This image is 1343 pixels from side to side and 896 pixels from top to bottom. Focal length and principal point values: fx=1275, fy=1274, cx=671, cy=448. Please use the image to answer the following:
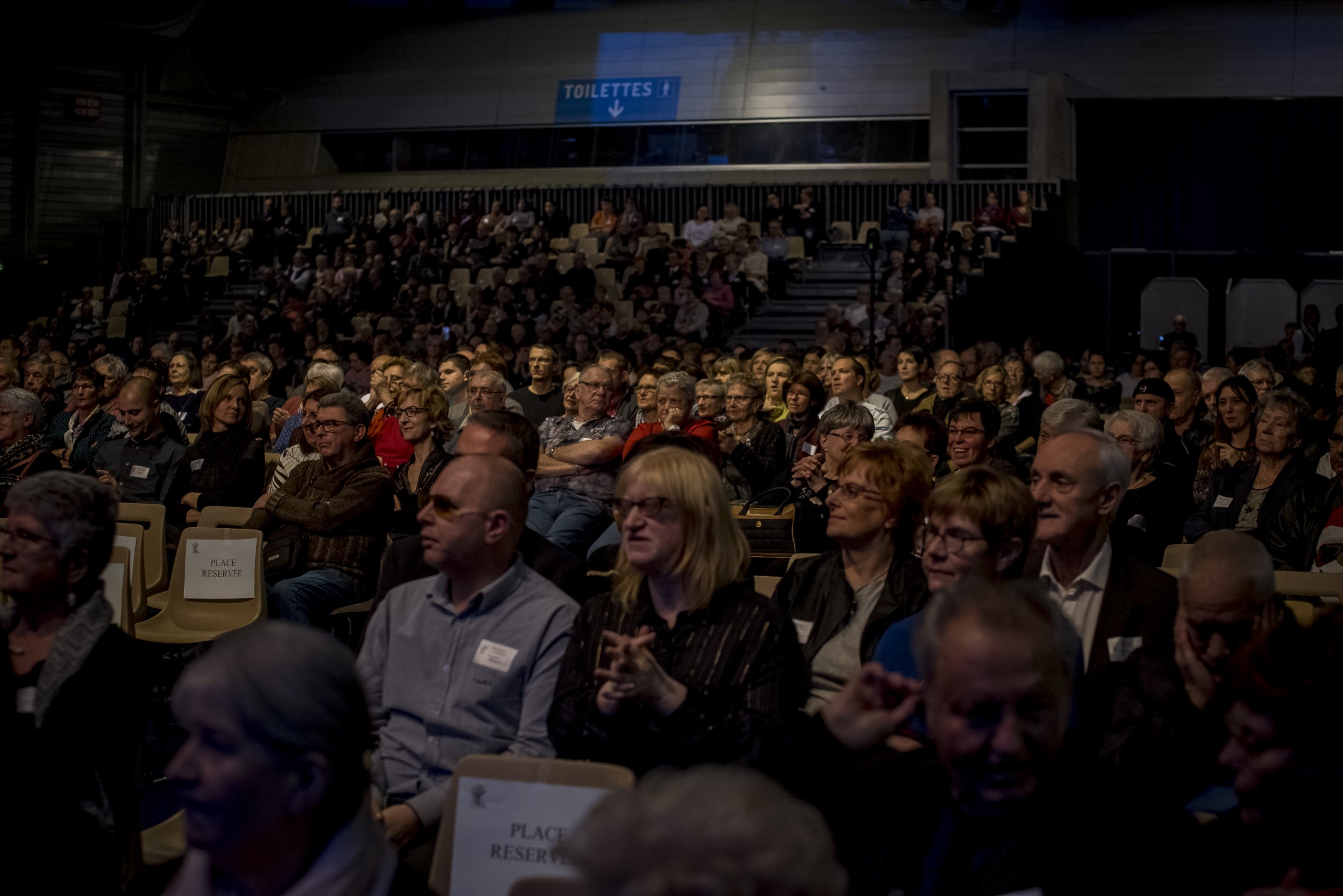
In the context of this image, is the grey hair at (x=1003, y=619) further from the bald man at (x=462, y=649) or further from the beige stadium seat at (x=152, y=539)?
the beige stadium seat at (x=152, y=539)

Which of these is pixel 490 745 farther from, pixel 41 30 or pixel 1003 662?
pixel 41 30

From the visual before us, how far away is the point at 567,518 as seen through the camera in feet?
17.7

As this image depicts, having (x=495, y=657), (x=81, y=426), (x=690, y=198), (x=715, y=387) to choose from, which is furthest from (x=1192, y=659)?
(x=690, y=198)

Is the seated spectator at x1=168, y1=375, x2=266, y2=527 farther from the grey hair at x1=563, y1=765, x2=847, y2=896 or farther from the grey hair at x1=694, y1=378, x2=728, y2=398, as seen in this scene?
the grey hair at x1=563, y1=765, x2=847, y2=896

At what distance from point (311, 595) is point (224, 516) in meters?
0.70

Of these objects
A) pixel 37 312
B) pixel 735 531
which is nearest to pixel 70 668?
pixel 735 531

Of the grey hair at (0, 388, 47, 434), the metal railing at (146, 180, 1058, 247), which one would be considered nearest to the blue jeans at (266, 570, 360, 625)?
the grey hair at (0, 388, 47, 434)

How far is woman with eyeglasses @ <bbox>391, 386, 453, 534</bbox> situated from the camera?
17.9ft

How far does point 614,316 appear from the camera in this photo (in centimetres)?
1378

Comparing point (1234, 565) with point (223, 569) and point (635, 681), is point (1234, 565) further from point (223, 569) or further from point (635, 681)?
point (223, 569)

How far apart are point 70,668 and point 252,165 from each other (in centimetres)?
2111

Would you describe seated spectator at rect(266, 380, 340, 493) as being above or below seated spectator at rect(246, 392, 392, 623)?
above

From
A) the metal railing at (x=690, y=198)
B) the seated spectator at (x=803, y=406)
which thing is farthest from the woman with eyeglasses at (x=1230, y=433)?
the metal railing at (x=690, y=198)

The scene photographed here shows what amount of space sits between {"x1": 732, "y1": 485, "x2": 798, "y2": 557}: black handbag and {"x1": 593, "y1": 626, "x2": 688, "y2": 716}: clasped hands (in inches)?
105
